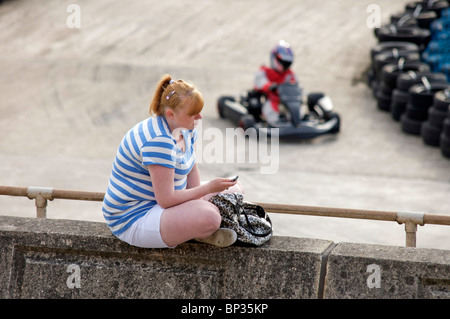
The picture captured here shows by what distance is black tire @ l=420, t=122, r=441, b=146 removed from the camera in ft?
33.5

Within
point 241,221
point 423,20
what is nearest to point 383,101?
point 423,20

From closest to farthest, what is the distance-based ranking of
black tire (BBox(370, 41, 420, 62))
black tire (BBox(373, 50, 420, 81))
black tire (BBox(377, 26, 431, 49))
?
black tire (BBox(373, 50, 420, 81)), black tire (BBox(370, 41, 420, 62)), black tire (BBox(377, 26, 431, 49))

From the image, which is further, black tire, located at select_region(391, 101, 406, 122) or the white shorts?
black tire, located at select_region(391, 101, 406, 122)

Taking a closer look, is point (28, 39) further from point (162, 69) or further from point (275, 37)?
point (275, 37)

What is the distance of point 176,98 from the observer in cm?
355

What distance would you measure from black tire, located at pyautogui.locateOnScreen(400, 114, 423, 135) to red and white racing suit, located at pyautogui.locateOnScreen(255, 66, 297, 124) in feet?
5.42

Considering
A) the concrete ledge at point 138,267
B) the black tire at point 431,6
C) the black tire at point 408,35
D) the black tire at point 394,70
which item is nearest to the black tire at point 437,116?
the black tire at point 394,70

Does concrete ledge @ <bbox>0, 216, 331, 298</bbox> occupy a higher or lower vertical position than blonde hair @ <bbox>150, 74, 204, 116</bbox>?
lower

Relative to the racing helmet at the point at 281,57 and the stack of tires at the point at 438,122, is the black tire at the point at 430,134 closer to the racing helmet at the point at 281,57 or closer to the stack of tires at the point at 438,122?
the stack of tires at the point at 438,122

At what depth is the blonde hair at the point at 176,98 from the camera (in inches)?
140

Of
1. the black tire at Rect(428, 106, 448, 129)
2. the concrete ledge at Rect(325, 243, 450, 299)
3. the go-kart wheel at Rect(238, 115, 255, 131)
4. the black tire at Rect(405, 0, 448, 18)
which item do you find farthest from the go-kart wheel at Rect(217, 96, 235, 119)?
the concrete ledge at Rect(325, 243, 450, 299)

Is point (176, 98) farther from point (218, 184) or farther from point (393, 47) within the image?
point (393, 47)

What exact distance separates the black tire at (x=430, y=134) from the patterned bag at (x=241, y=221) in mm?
7005

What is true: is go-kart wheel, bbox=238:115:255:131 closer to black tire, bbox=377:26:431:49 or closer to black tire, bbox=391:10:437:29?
black tire, bbox=377:26:431:49
